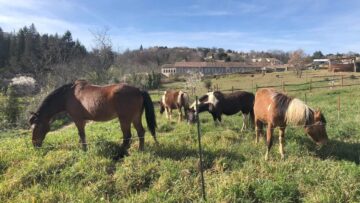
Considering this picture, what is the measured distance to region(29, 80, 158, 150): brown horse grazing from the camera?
24.3ft

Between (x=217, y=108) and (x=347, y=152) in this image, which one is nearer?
(x=347, y=152)

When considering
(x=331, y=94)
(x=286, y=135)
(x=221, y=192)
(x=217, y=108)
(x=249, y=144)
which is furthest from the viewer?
(x=331, y=94)

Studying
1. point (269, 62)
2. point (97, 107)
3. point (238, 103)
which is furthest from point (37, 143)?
point (269, 62)

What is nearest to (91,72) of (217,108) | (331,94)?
(331,94)

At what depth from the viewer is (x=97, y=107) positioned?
7.55 m

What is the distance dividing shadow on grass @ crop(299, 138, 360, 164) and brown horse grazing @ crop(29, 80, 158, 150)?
362cm

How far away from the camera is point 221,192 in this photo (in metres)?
5.30

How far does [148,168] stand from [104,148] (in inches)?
54.4

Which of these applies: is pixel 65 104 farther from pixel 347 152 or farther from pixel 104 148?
pixel 347 152

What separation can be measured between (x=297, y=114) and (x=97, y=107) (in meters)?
4.35

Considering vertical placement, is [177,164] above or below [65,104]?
below

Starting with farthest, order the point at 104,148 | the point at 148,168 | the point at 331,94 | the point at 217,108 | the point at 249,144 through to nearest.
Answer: the point at 331,94 → the point at 217,108 → the point at 249,144 → the point at 104,148 → the point at 148,168

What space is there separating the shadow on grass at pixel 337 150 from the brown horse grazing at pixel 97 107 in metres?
3.62

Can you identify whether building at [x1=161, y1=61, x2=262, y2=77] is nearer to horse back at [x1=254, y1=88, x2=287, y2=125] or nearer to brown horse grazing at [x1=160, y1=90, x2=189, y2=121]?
brown horse grazing at [x1=160, y1=90, x2=189, y2=121]
